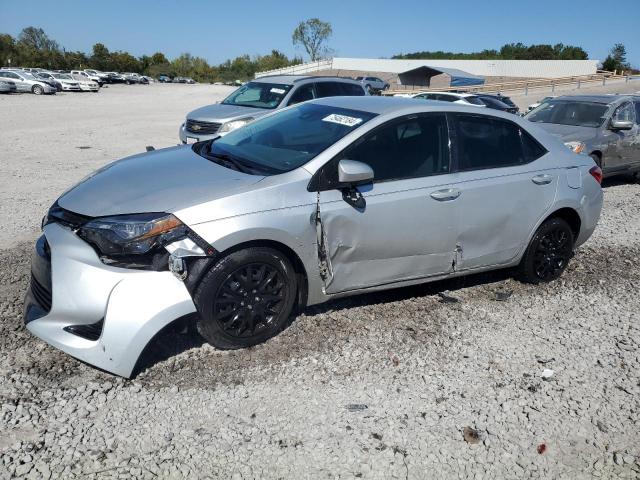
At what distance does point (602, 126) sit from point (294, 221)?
8.22 meters

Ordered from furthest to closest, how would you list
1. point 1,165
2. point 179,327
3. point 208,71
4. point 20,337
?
point 208,71 → point 1,165 → point 20,337 → point 179,327

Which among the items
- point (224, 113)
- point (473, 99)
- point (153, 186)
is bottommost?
point (473, 99)

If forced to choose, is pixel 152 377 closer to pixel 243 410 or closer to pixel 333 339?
pixel 243 410

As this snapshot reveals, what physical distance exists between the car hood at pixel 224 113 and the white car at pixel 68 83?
38472 mm

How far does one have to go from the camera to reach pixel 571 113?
35.1 ft

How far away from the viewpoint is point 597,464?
3.09 metres

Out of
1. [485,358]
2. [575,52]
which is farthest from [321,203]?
[575,52]

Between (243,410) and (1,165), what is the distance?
9.50 metres

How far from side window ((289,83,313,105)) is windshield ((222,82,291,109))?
0.71 feet

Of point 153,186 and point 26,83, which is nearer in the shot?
point 153,186

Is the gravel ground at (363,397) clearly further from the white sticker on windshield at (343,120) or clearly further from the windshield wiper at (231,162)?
the white sticker on windshield at (343,120)

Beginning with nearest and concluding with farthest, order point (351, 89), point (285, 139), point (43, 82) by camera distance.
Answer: point (285, 139), point (351, 89), point (43, 82)

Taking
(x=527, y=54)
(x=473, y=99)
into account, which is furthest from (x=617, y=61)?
(x=473, y=99)

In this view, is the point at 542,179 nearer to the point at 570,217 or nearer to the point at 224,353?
the point at 570,217
